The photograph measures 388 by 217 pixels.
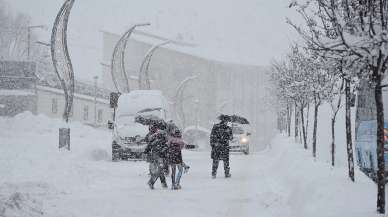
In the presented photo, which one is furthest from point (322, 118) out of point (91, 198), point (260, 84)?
point (91, 198)

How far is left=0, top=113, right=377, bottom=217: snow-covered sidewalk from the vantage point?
863 centimetres

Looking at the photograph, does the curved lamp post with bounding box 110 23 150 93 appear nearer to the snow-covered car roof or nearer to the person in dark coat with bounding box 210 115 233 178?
the snow-covered car roof

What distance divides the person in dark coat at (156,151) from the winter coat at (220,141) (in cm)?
313

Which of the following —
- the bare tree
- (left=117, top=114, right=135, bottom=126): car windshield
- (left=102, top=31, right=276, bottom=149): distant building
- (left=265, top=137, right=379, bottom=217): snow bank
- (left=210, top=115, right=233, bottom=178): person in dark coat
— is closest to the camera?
the bare tree

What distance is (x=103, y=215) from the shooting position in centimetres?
929

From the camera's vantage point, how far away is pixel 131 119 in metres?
23.8

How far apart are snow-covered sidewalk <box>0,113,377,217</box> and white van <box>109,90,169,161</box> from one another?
12.0ft

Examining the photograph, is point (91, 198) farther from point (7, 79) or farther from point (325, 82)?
point (7, 79)

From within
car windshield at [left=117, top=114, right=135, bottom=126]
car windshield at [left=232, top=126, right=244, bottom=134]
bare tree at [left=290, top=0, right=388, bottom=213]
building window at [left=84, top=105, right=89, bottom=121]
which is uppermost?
building window at [left=84, top=105, right=89, bottom=121]

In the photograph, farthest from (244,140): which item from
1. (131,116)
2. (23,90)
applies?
(23,90)

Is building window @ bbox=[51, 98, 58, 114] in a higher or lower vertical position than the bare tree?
higher

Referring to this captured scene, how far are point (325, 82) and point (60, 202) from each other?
11057mm

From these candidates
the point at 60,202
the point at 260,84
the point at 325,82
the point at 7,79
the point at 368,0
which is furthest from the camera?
the point at 260,84

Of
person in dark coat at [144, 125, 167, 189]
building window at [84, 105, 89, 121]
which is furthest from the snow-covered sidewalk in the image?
building window at [84, 105, 89, 121]
